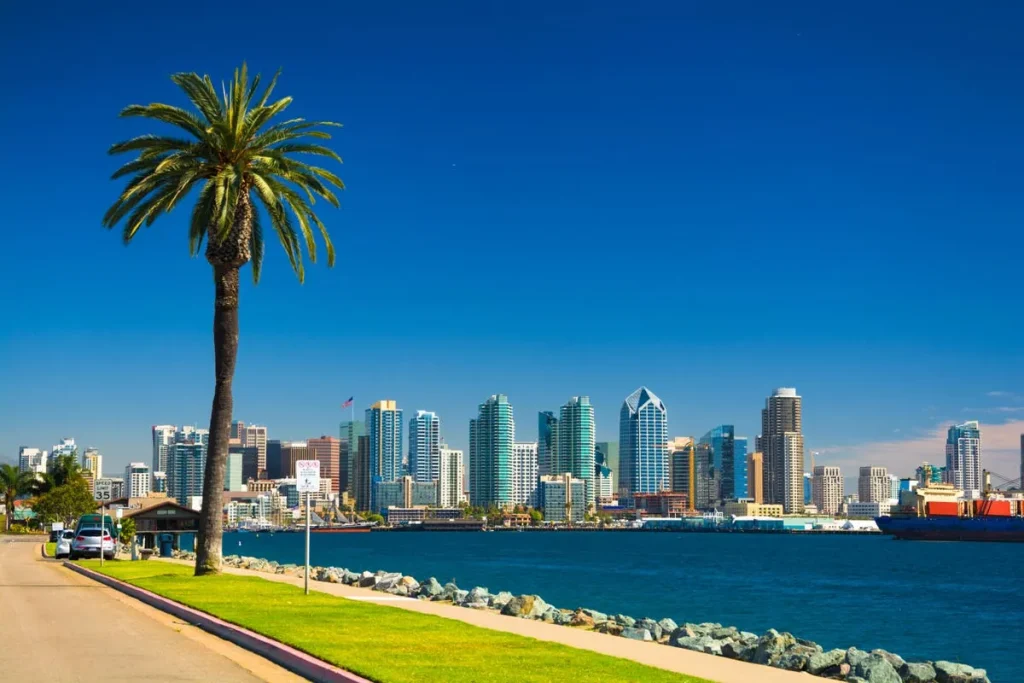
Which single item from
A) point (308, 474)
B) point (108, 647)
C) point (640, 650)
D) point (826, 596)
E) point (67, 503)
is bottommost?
point (826, 596)

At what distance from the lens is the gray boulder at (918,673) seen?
75.0 ft

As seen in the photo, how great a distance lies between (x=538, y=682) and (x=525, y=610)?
55.5ft

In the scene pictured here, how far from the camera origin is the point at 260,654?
19.4 m

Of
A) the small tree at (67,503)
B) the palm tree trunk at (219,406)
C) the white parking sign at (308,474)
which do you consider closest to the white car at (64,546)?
the palm tree trunk at (219,406)

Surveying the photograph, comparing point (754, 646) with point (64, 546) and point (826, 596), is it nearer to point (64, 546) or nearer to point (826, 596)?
point (64, 546)

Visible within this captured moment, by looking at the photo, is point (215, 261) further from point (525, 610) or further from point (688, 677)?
point (688, 677)

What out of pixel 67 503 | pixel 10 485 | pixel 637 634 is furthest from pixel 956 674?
pixel 10 485

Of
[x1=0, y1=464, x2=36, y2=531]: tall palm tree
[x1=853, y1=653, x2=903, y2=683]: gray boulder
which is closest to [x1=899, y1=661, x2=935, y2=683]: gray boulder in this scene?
[x1=853, y1=653, x2=903, y2=683]: gray boulder

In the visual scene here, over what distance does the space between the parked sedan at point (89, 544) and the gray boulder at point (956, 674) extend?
44804 millimetres

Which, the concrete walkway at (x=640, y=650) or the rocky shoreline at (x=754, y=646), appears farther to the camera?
the rocky shoreline at (x=754, y=646)

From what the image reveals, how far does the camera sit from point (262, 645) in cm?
1977

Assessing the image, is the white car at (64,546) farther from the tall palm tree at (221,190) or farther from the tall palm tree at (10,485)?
the tall palm tree at (10,485)

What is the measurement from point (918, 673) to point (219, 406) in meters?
24.2

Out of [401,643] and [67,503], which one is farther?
[67,503]
